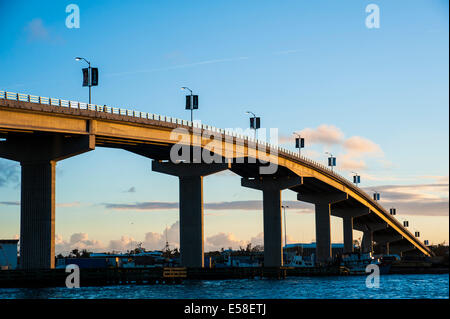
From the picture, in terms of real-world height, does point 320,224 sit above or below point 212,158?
below

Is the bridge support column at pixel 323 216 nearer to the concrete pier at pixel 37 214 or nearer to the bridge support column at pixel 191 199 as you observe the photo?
the bridge support column at pixel 191 199

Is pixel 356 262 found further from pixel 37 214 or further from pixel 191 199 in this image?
pixel 37 214

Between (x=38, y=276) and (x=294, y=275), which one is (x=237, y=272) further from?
(x=38, y=276)

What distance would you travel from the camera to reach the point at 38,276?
7219 centimetres

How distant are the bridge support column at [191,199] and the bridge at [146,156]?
144 millimetres

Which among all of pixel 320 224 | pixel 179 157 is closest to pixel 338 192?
pixel 320 224

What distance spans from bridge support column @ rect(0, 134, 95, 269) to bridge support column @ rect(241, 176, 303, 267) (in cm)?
5396

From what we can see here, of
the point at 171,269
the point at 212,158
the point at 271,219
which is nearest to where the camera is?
the point at 171,269

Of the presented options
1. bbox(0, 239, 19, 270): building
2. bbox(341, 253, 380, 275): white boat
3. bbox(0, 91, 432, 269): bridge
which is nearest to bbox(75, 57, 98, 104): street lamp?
bbox(0, 91, 432, 269): bridge

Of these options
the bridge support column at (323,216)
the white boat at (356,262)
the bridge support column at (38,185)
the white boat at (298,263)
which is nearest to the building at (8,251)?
the bridge support column at (38,185)

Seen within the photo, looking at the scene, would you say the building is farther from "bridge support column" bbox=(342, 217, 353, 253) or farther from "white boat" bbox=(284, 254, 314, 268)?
"bridge support column" bbox=(342, 217, 353, 253)

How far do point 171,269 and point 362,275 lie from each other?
185ft

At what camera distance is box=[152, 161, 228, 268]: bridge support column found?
99.1m

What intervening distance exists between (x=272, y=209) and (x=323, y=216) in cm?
2880
